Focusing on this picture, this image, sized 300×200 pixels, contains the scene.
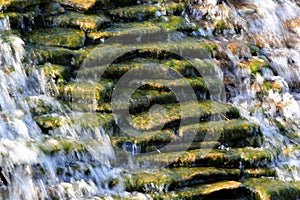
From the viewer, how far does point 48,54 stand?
11.2 metres

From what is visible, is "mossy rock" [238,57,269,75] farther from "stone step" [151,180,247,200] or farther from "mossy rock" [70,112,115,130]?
"mossy rock" [70,112,115,130]

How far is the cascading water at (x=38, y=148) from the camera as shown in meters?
8.59

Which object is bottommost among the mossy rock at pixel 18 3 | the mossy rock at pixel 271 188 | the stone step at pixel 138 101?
the mossy rock at pixel 271 188

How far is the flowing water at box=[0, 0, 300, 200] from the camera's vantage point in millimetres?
8844

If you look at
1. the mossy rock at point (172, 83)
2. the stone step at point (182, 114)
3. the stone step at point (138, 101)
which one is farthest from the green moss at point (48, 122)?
the mossy rock at point (172, 83)

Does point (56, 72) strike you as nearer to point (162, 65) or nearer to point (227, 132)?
point (162, 65)

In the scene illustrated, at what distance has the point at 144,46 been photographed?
1239 centimetres

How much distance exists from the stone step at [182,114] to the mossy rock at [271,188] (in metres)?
1.66

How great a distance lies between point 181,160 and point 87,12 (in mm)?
4773

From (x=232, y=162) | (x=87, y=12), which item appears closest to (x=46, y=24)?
(x=87, y=12)

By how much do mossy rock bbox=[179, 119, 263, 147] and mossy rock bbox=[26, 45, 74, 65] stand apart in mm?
2784

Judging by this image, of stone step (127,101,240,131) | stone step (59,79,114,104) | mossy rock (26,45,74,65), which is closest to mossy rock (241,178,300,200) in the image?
stone step (127,101,240,131)

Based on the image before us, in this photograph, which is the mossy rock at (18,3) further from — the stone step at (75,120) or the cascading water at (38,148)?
the stone step at (75,120)

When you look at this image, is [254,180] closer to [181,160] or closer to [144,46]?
[181,160]
